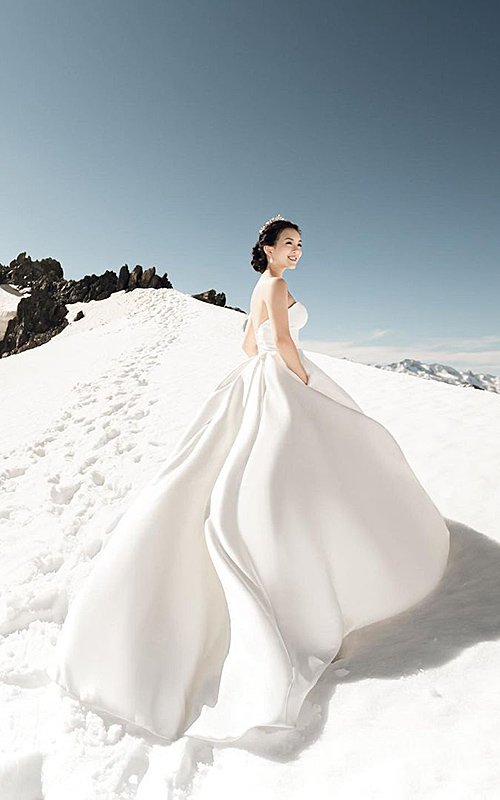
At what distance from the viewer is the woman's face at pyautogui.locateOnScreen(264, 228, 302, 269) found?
3.38 metres

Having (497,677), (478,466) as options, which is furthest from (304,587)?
(478,466)

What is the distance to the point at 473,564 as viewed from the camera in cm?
338

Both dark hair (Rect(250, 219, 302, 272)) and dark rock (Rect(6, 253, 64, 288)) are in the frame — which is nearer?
dark hair (Rect(250, 219, 302, 272))

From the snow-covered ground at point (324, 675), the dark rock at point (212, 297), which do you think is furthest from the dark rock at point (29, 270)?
the snow-covered ground at point (324, 675)

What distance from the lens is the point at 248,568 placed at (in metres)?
2.32

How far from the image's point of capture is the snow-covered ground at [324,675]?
73.2 inches

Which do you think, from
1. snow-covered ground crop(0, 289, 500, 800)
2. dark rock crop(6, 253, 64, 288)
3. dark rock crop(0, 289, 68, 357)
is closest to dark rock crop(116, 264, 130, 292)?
dark rock crop(0, 289, 68, 357)

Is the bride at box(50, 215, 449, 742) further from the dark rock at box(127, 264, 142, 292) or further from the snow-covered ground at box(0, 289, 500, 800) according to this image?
the dark rock at box(127, 264, 142, 292)

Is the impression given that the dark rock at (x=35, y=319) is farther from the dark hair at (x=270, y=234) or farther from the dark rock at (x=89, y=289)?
the dark hair at (x=270, y=234)

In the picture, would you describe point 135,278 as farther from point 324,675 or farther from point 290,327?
point 324,675

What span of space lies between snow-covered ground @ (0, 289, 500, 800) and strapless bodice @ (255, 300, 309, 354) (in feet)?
5.91

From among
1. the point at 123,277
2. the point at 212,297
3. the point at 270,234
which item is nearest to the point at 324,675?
the point at 270,234

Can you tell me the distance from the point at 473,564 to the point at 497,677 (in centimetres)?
131

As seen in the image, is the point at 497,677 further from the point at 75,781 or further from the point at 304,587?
the point at 75,781
